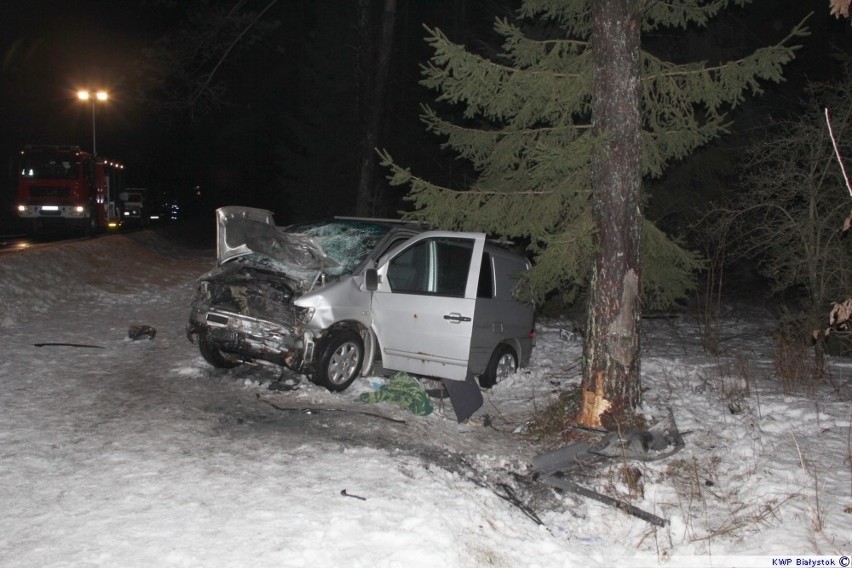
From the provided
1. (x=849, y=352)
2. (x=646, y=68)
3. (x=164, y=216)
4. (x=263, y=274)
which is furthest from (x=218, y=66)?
(x=164, y=216)

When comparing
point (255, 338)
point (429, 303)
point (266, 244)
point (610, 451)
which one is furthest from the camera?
point (266, 244)

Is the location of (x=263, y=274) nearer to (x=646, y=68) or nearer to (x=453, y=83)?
(x=453, y=83)

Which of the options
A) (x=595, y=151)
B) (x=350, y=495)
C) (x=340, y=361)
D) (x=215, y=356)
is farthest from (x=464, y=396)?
(x=215, y=356)

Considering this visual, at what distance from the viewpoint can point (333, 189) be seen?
4400cm

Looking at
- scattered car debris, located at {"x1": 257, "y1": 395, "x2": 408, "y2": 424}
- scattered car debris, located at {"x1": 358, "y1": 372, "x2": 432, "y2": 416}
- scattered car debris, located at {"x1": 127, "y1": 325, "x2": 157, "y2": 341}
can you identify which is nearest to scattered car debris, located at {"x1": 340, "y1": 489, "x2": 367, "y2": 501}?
scattered car debris, located at {"x1": 257, "y1": 395, "x2": 408, "y2": 424}

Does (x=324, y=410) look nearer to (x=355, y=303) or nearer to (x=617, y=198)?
(x=355, y=303)

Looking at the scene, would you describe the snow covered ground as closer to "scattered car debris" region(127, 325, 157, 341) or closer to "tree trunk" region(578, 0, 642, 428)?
"tree trunk" region(578, 0, 642, 428)

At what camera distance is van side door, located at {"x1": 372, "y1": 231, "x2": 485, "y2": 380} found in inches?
300

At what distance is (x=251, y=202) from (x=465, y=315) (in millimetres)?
63778

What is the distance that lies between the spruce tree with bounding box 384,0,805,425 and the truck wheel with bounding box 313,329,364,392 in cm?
163

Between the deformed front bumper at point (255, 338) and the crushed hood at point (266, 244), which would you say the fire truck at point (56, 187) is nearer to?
the crushed hood at point (266, 244)

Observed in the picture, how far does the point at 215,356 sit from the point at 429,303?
110 inches

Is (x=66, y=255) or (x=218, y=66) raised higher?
(x=218, y=66)

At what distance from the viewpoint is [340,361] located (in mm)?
7664
